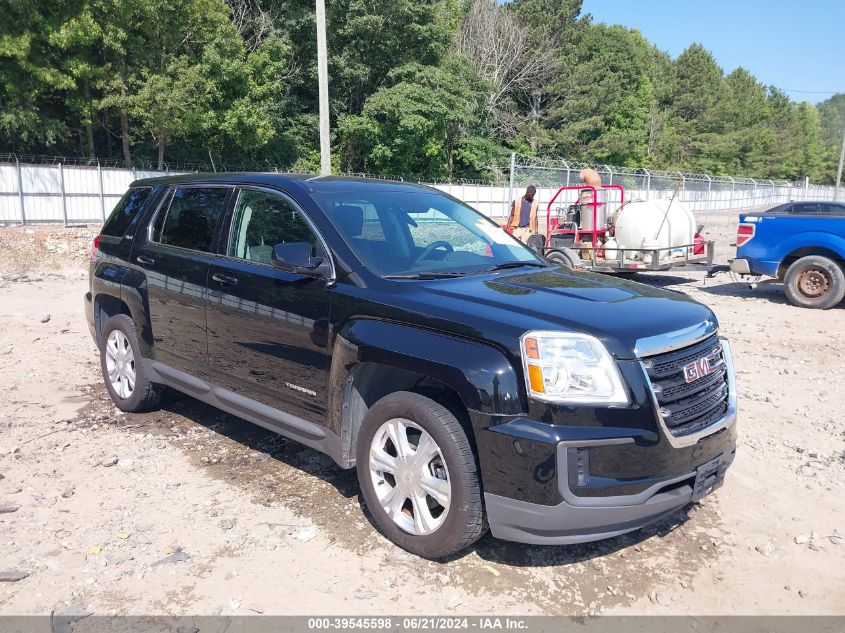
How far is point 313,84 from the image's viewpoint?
118ft

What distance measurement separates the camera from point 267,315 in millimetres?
4219

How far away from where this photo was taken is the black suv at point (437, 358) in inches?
122

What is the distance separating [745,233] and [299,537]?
1021 cm

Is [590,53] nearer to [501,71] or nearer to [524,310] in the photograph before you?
[501,71]

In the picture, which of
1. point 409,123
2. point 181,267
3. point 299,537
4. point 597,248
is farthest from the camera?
point 409,123

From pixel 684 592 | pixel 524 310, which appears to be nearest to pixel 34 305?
pixel 524 310

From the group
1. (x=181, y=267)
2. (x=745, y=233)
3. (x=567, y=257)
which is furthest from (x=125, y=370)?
(x=745, y=233)

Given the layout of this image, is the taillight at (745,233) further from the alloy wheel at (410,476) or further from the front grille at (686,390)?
the alloy wheel at (410,476)

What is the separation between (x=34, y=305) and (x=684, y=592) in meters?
10.4

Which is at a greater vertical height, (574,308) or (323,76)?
(323,76)

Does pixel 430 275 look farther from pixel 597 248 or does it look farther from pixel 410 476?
pixel 597 248

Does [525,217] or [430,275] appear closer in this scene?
[430,275]

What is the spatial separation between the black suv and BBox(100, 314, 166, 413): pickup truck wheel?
328 mm

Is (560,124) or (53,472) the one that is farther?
(560,124)
